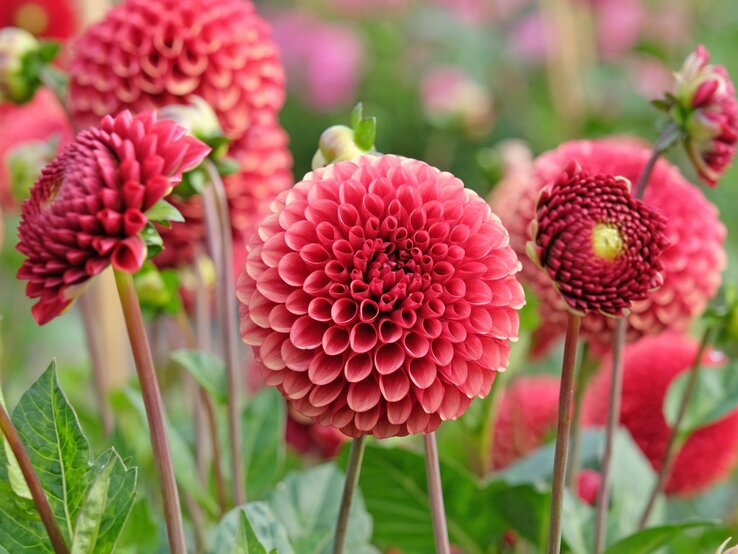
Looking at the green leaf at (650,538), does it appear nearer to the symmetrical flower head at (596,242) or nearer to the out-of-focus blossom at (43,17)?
the symmetrical flower head at (596,242)

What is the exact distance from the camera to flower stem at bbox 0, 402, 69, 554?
0.39 m

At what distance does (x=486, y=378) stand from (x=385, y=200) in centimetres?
9

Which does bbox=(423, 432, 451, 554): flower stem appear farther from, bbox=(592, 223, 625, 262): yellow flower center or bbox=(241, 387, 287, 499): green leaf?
bbox=(241, 387, 287, 499): green leaf

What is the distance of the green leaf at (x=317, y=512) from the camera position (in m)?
0.57

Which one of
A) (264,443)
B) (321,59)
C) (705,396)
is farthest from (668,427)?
(321,59)

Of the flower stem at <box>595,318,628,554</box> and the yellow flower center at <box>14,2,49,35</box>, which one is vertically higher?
the yellow flower center at <box>14,2,49,35</box>

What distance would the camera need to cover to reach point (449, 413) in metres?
0.40

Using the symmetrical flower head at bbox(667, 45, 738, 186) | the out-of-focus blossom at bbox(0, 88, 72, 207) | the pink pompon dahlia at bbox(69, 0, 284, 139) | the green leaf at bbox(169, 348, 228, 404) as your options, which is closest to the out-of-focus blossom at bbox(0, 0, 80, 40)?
the out-of-focus blossom at bbox(0, 88, 72, 207)

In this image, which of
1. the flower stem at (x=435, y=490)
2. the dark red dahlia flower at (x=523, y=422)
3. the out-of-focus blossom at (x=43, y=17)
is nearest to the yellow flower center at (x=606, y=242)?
the flower stem at (x=435, y=490)

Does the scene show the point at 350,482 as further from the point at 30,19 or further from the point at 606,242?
the point at 30,19

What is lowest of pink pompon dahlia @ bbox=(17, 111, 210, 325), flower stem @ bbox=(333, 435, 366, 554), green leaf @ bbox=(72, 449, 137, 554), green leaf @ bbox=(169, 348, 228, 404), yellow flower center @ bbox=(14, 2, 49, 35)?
green leaf @ bbox=(72, 449, 137, 554)

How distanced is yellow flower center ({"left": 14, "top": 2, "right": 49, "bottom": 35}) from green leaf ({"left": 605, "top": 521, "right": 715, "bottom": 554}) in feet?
4.06

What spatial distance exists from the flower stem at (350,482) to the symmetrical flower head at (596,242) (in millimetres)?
110

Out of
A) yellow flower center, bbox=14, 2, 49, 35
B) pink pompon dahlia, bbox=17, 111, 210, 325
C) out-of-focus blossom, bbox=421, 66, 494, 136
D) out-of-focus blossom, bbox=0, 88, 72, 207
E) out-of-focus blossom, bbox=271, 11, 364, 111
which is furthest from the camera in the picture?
out-of-focus blossom, bbox=271, 11, 364, 111
